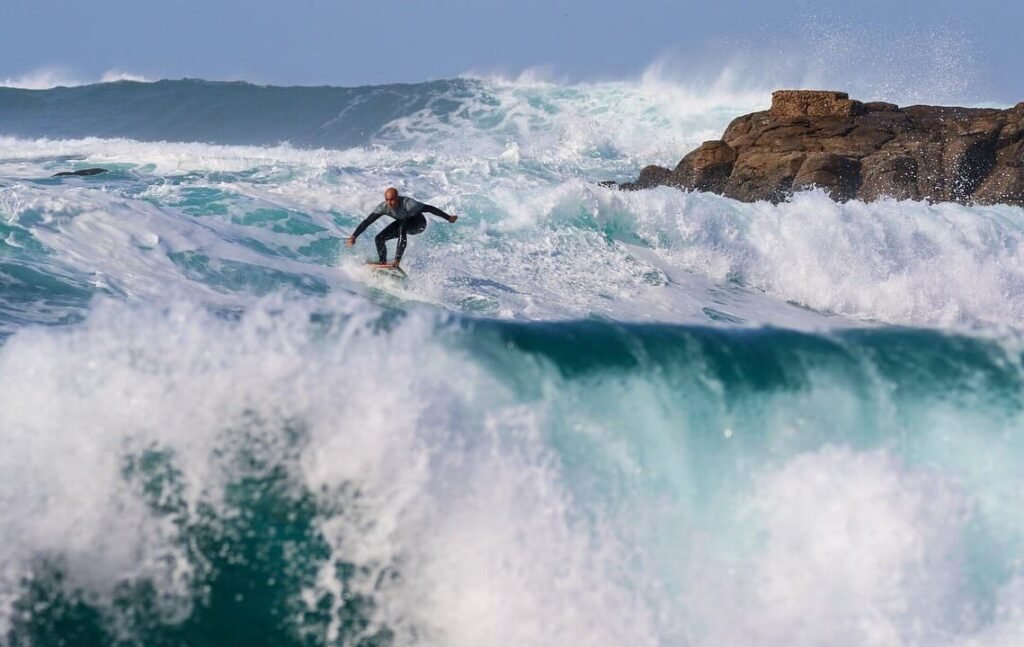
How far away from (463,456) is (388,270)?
171 inches

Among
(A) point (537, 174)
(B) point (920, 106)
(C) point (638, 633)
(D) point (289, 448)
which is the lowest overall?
(C) point (638, 633)

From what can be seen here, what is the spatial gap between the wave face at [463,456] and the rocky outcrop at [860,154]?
903 centimetres

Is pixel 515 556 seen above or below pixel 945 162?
below

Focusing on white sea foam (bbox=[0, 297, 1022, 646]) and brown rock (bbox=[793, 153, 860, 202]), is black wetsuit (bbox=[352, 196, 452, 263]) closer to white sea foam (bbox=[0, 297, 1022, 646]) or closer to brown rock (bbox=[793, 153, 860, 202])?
white sea foam (bbox=[0, 297, 1022, 646])

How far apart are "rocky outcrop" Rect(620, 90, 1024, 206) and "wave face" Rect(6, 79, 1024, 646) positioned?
903 cm

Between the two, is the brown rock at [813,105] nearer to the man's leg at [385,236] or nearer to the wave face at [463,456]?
the wave face at [463,456]

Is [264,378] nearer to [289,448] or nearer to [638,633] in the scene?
[289,448]

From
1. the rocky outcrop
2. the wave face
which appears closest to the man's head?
the wave face

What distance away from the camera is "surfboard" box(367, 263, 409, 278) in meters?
10.1

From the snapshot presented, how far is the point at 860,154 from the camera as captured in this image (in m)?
19.4

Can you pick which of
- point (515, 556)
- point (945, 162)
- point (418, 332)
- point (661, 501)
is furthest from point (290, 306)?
point (945, 162)

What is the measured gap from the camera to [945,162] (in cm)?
1942

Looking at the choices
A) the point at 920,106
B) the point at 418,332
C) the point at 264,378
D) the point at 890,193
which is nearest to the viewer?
the point at 264,378

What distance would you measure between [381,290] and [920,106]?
16.6m
